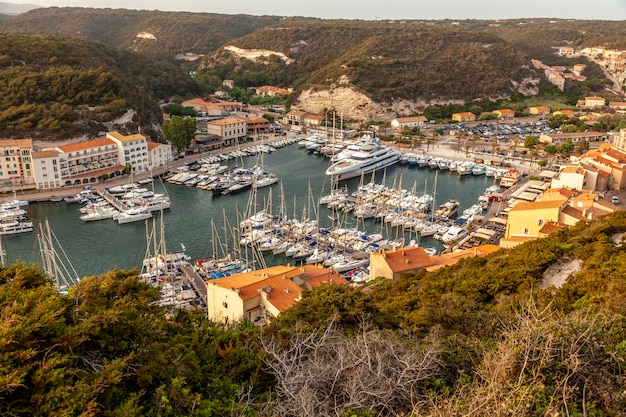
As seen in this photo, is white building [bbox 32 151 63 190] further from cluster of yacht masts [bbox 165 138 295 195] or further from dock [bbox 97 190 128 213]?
cluster of yacht masts [bbox 165 138 295 195]

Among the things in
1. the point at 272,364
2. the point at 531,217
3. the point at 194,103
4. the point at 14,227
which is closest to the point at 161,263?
the point at 14,227

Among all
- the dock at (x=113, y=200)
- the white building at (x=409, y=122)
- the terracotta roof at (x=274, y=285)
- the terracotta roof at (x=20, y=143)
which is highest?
the terracotta roof at (x=274, y=285)

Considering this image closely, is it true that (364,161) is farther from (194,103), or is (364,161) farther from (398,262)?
(194,103)

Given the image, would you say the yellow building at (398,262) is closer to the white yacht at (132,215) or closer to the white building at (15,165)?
the white yacht at (132,215)

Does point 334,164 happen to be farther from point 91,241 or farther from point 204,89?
point 204,89

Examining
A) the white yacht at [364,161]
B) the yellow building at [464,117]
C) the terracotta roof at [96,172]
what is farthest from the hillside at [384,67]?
the terracotta roof at [96,172]

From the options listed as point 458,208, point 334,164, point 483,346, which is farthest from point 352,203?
point 483,346

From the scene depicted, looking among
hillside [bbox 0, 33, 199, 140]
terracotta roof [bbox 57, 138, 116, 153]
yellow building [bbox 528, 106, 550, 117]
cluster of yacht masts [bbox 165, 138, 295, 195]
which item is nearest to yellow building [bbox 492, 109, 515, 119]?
yellow building [bbox 528, 106, 550, 117]

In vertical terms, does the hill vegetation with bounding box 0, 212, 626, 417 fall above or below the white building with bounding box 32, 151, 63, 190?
above
